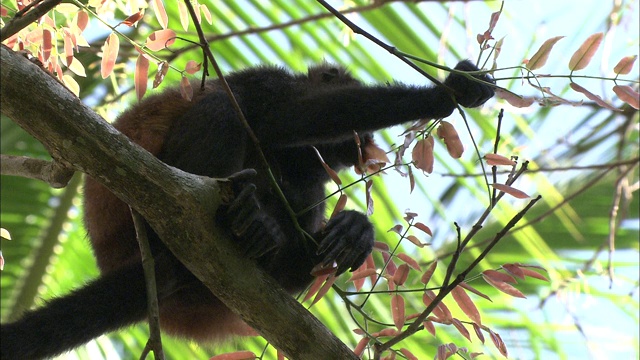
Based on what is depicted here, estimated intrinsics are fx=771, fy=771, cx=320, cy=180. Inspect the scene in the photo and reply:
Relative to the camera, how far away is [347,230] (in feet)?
7.64

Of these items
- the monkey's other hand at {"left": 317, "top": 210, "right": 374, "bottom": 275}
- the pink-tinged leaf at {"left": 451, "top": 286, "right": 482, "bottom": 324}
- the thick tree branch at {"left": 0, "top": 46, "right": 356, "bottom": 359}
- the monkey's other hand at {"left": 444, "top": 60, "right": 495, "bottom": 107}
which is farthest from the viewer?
the monkey's other hand at {"left": 444, "top": 60, "right": 495, "bottom": 107}

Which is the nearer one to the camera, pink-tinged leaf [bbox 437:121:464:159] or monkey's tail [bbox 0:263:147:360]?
monkey's tail [bbox 0:263:147:360]

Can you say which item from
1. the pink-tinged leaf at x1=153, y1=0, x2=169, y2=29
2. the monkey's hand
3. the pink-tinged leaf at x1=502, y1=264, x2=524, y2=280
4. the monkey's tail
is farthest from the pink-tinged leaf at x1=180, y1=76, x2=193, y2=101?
the pink-tinged leaf at x1=502, y1=264, x2=524, y2=280

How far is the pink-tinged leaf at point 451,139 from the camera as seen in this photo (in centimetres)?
209

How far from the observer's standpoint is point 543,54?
6.14 ft

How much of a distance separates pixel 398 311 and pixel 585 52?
2.67 ft

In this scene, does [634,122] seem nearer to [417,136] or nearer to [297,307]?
[417,136]

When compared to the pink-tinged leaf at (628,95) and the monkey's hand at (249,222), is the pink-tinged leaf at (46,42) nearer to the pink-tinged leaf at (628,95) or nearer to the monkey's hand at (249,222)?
the monkey's hand at (249,222)

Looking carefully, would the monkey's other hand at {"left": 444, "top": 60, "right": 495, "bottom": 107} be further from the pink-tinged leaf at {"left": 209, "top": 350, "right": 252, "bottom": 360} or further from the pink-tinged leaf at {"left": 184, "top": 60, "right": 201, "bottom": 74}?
the pink-tinged leaf at {"left": 209, "top": 350, "right": 252, "bottom": 360}

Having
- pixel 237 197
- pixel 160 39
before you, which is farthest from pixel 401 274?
pixel 160 39

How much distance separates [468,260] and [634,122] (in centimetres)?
100

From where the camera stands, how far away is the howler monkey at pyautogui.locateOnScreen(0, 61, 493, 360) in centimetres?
204

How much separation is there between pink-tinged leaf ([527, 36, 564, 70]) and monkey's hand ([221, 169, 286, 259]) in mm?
799

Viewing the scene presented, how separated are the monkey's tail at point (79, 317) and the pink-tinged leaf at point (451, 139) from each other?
925 millimetres
